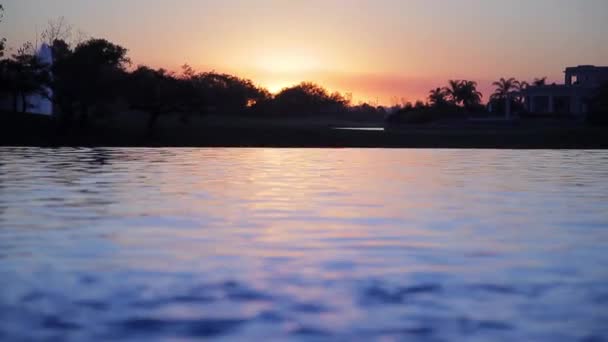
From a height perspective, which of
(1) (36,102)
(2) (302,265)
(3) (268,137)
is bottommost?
(2) (302,265)

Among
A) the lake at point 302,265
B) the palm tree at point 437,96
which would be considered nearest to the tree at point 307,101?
the palm tree at point 437,96

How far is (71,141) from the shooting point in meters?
62.4

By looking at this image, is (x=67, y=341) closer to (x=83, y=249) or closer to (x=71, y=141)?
(x=83, y=249)

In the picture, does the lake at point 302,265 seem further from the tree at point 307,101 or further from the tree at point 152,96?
the tree at point 307,101

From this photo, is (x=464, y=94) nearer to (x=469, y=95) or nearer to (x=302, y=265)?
(x=469, y=95)

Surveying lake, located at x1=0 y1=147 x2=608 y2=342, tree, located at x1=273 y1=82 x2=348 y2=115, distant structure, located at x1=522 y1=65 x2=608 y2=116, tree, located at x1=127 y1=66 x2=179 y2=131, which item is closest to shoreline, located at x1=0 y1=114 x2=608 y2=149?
tree, located at x1=127 y1=66 x2=179 y2=131

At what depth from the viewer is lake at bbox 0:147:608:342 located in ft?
23.4

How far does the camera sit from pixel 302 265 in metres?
10.1

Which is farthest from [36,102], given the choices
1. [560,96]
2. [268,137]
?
[560,96]

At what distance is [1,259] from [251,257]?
305 centimetres

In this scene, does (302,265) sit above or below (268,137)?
below

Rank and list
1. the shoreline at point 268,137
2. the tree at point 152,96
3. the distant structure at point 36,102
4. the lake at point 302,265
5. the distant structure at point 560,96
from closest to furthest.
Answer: the lake at point 302,265 < the shoreline at point 268,137 < the tree at point 152,96 < the distant structure at point 36,102 < the distant structure at point 560,96

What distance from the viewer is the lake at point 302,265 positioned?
7141 mm

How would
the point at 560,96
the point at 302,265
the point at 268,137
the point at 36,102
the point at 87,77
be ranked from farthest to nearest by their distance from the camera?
the point at 560,96
the point at 36,102
the point at 268,137
the point at 87,77
the point at 302,265
